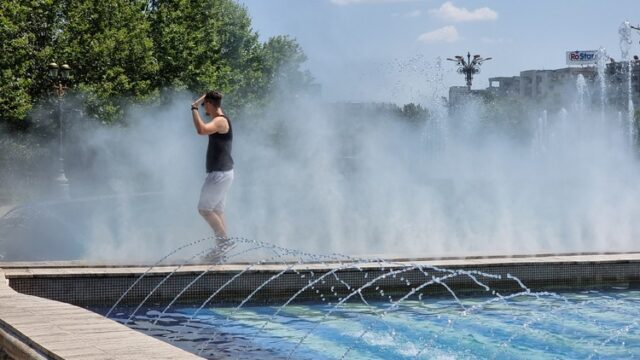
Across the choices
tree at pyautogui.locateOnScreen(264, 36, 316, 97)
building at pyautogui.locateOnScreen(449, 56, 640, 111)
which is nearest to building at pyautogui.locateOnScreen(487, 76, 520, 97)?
building at pyautogui.locateOnScreen(449, 56, 640, 111)

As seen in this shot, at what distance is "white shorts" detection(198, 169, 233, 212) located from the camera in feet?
29.7

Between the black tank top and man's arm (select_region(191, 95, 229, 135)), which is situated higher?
man's arm (select_region(191, 95, 229, 135))

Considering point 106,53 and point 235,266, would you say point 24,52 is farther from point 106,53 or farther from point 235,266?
point 235,266

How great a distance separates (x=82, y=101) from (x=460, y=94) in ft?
168

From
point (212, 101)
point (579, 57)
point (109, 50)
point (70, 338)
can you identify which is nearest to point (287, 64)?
point (109, 50)

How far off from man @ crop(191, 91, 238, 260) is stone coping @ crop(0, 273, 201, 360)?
3.85 meters

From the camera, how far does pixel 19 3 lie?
28.6 metres

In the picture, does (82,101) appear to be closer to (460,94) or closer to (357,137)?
(357,137)

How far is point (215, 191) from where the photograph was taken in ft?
29.8

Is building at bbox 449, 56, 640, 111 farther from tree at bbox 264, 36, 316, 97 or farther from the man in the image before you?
the man

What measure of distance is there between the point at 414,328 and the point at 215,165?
286 cm

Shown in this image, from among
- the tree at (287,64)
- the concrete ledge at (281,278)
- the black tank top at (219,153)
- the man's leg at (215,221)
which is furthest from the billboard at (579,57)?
the man's leg at (215,221)

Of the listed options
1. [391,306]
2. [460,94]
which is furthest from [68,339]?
[460,94]

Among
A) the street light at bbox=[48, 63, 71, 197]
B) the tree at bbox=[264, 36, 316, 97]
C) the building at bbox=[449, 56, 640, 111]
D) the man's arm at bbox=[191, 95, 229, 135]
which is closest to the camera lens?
the man's arm at bbox=[191, 95, 229, 135]
